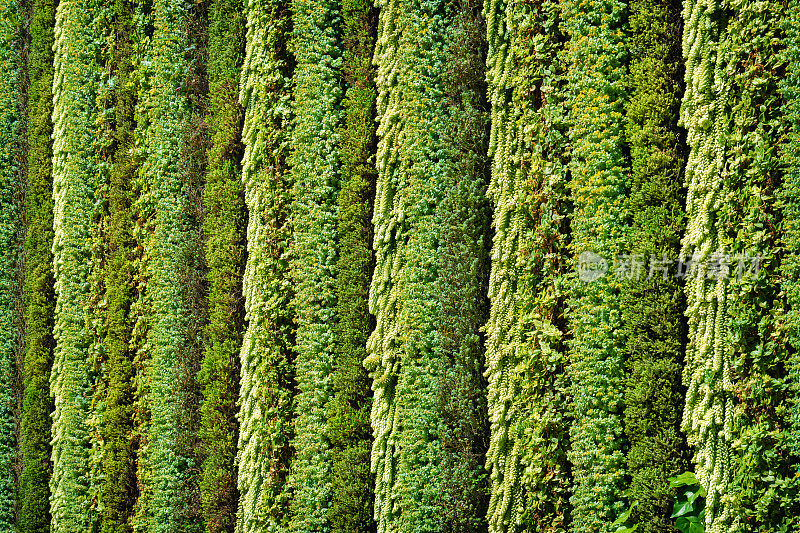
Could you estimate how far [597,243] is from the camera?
4387 mm

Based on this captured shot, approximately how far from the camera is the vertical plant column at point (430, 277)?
4844 millimetres

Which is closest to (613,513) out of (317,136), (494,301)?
(494,301)

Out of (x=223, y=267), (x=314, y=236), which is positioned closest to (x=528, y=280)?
(x=314, y=236)

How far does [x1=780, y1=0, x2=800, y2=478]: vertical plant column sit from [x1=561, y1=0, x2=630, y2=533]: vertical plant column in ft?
3.15

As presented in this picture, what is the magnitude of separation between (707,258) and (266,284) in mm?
3551

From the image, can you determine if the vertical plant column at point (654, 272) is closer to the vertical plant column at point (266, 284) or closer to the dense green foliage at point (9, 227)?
the vertical plant column at point (266, 284)

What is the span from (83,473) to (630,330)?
582 cm

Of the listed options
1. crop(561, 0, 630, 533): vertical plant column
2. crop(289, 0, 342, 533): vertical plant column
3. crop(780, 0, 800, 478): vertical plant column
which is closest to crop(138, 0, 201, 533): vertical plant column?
crop(289, 0, 342, 533): vertical plant column

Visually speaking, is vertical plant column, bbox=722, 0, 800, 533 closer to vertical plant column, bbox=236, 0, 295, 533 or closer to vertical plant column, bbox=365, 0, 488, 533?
vertical plant column, bbox=365, 0, 488, 533

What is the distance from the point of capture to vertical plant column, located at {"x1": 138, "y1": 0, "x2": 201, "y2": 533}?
609 centimetres

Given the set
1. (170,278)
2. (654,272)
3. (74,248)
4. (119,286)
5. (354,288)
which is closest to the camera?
(654,272)

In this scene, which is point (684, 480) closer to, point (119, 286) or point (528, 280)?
point (528, 280)

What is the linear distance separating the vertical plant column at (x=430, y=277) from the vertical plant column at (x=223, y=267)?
156 cm

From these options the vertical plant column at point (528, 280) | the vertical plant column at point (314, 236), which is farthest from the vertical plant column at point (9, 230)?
the vertical plant column at point (528, 280)
